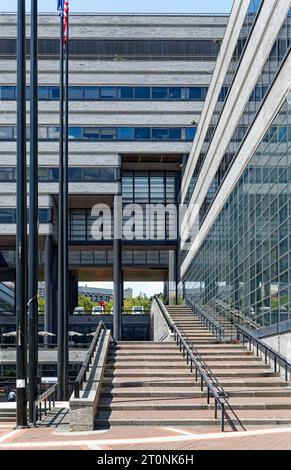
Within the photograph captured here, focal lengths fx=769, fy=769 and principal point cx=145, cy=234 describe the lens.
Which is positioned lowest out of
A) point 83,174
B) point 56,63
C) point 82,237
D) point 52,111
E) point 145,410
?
point 145,410

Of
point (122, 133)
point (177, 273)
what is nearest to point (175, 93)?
point (122, 133)

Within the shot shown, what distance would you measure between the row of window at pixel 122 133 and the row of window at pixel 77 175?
2.46 meters

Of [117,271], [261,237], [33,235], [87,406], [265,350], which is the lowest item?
[87,406]

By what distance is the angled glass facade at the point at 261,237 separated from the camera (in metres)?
21.8

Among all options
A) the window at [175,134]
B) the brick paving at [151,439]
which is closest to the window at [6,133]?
the window at [175,134]

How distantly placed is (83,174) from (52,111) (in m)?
5.37

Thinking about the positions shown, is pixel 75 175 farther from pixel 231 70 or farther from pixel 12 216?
pixel 231 70

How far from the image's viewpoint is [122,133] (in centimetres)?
5922

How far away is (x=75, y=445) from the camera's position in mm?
14117

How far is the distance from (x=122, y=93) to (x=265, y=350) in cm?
3855

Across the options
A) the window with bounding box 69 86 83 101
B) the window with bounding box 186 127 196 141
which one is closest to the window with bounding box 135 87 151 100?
the window with bounding box 186 127 196 141
